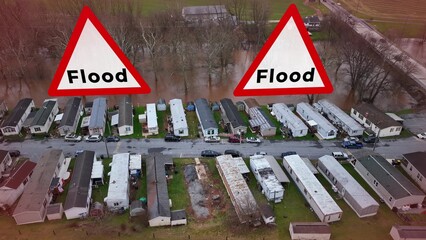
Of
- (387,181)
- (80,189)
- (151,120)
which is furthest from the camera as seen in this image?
(151,120)

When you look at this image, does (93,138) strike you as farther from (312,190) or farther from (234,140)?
(312,190)

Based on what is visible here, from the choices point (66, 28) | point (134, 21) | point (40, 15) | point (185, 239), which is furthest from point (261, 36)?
point (185, 239)

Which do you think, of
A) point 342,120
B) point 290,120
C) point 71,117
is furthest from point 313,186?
point 71,117

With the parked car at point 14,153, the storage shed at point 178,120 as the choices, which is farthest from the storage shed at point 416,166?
the parked car at point 14,153

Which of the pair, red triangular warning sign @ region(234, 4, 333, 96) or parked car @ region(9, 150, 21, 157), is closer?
red triangular warning sign @ region(234, 4, 333, 96)

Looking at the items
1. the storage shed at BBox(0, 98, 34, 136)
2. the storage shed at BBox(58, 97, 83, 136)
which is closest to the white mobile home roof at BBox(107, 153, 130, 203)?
the storage shed at BBox(58, 97, 83, 136)

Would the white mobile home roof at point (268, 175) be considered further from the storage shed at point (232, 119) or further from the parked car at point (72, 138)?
the parked car at point (72, 138)

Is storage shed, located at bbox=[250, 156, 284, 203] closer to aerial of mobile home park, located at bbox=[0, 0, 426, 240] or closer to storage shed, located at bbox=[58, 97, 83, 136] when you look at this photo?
aerial of mobile home park, located at bbox=[0, 0, 426, 240]
